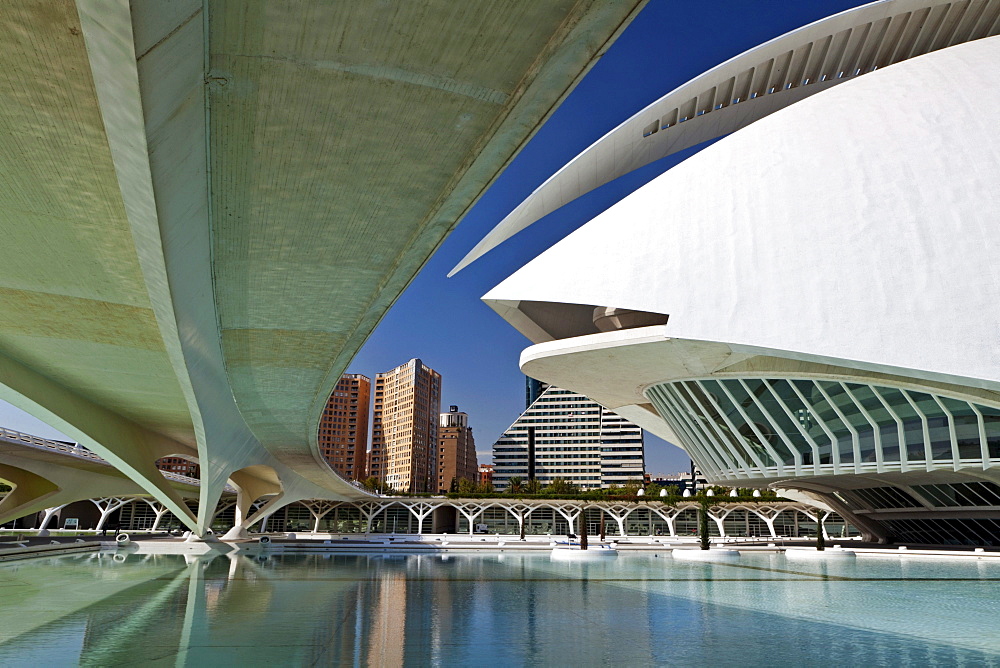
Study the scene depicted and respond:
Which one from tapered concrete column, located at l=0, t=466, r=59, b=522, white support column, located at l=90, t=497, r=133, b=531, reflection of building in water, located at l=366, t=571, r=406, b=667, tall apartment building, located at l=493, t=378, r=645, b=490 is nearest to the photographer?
reflection of building in water, located at l=366, t=571, r=406, b=667

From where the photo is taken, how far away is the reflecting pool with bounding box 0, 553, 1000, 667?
7633 mm

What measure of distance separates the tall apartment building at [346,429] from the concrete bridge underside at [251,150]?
388ft

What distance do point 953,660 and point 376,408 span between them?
134 meters

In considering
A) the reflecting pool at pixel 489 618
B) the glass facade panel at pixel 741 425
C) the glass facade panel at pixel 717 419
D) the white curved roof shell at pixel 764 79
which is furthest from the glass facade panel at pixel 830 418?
the white curved roof shell at pixel 764 79

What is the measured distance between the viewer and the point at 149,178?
5.27 m

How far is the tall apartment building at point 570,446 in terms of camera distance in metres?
114

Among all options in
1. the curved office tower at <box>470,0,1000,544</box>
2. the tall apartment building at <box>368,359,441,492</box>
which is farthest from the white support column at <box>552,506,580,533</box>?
the tall apartment building at <box>368,359,441,492</box>

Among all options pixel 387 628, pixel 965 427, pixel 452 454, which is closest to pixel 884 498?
pixel 965 427

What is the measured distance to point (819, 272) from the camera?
18125 millimetres

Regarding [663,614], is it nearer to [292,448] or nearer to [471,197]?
[471,197]

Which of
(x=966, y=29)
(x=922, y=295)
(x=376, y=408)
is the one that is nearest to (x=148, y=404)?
(x=922, y=295)

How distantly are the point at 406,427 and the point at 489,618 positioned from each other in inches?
4652

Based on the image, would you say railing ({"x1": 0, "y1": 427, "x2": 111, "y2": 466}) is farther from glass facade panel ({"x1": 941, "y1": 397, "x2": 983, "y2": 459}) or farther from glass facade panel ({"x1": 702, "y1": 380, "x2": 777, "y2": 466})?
glass facade panel ({"x1": 941, "y1": 397, "x2": 983, "y2": 459})

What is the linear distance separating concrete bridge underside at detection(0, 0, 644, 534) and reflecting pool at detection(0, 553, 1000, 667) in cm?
398
